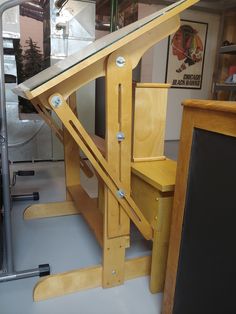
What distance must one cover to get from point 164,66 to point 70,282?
443 centimetres

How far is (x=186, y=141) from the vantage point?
103 cm

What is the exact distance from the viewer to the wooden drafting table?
1.02 m

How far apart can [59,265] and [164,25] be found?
1426 millimetres

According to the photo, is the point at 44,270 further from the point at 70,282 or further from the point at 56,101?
the point at 56,101

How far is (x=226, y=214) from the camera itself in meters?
0.86

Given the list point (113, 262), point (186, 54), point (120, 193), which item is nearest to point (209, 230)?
point (120, 193)

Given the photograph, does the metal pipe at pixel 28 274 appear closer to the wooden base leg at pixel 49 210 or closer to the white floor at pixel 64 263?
the white floor at pixel 64 263

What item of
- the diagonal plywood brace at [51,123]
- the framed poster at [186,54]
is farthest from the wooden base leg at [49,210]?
the framed poster at [186,54]

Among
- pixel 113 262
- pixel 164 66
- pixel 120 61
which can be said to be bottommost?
pixel 113 262

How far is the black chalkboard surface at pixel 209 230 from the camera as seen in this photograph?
85 centimetres

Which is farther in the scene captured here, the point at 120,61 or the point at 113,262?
the point at 113,262

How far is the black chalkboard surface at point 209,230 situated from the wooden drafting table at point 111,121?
1.06ft

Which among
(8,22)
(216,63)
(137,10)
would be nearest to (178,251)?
(8,22)

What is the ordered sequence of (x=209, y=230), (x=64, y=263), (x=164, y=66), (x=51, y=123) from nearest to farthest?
(x=209, y=230) → (x=64, y=263) → (x=51, y=123) → (x=164, y=66)
